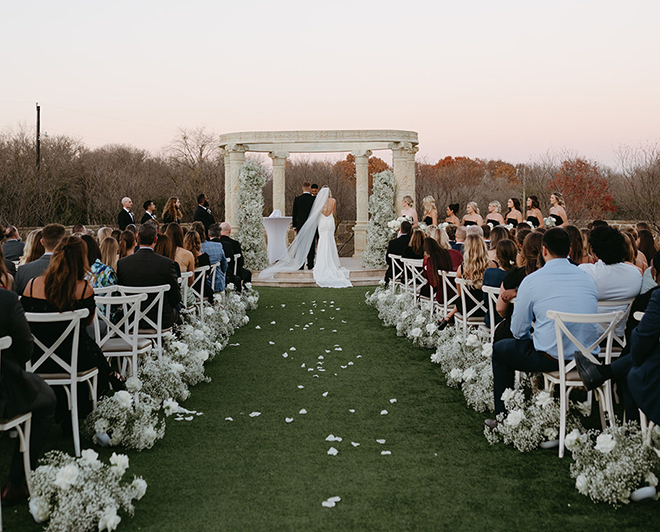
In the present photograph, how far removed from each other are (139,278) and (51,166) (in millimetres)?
25832

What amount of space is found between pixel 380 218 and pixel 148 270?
35.8ft

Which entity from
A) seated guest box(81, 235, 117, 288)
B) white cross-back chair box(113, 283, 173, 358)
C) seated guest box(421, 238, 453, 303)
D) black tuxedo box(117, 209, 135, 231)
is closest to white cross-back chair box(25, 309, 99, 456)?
white cross-back chair box(113, 283, 173, 358)

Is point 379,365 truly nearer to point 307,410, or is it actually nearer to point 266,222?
point 307,410

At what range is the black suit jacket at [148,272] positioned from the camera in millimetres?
5871

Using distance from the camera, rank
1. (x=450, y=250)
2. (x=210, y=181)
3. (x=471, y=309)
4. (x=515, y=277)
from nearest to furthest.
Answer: (x=515, y=277) → (x=471, y=309) → (x=450, y=250) → (x=210, y=181)

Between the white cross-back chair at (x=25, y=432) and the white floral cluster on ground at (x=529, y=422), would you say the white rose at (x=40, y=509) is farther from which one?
the white floral cluster on ground at (x=529, y=422)

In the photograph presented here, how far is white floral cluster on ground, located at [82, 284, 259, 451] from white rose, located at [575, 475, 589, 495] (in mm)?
2802

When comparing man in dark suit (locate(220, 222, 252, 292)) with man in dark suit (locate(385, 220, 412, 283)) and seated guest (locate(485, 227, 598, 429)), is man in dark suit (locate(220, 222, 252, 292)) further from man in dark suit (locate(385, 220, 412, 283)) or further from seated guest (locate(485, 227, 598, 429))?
seated guest (locate(485, 227, 598, 429))

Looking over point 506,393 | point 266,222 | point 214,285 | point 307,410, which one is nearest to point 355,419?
point 307,410

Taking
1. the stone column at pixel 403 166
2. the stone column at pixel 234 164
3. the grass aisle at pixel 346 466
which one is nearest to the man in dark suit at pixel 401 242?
the grass aisle at pixel 346 466

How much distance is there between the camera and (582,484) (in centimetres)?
353

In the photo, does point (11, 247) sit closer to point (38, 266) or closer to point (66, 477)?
point (38, 266)

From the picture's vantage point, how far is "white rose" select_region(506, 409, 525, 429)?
4266 millimetres

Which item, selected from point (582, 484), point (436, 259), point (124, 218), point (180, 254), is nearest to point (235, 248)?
point (180, 254)
